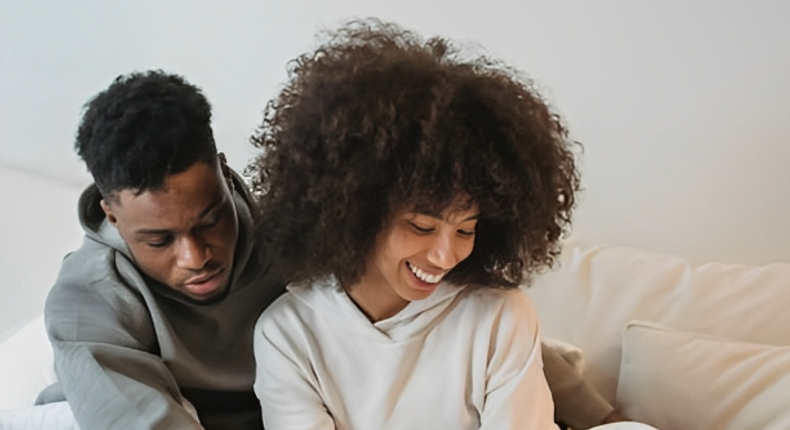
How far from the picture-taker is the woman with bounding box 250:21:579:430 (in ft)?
2.31

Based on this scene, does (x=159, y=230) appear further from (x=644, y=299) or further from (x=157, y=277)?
(x=644, y=299)

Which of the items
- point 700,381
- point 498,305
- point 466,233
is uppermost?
point 466,233

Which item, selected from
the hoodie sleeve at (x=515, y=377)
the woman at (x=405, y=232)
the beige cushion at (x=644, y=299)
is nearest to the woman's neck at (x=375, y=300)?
the woman at (x=405, y=232)

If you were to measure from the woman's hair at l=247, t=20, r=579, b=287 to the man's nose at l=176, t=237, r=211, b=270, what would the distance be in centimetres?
8

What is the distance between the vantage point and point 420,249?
0.75 metres

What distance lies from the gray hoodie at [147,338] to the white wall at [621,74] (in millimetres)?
456

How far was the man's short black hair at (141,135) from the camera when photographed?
2.57 ft

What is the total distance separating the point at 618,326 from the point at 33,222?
3.68ft

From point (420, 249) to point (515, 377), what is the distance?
0.22 meters

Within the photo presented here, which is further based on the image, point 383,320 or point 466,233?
point 383,320

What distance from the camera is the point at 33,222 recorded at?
59.1 inches

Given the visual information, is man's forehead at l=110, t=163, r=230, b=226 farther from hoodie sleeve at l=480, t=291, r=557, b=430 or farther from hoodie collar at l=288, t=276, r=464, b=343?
hoodie sleeve at l=480, t=291, r=557, b=430

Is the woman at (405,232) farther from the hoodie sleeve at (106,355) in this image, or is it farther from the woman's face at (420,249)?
the hoodie sleeve at (106,355)

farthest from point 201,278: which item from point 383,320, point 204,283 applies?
point 383,320
